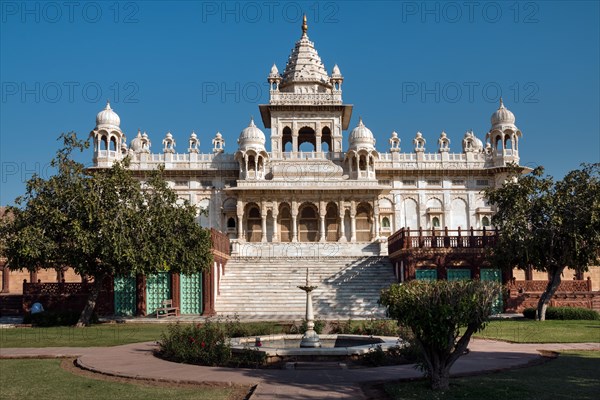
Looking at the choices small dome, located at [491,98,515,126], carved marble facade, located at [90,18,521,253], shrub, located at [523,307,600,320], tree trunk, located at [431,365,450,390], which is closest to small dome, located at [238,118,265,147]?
carved marble facade, located at [90,18,521,253]

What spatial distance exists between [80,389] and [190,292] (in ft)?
65.3

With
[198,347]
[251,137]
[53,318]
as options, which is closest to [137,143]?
[251,137]

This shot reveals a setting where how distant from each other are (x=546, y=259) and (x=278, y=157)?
104ft

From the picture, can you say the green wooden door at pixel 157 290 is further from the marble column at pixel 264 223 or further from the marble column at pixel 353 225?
the marble column at pixel 353 225

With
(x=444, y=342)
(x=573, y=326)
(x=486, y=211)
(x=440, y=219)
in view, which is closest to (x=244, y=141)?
(x=440, y=219)

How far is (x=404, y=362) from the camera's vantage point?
49.3 feet

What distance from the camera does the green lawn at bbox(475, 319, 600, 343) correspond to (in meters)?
20.2

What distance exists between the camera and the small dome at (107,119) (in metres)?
55.9

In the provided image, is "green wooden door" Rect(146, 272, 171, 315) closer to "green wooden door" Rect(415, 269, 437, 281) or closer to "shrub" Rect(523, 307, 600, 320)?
"green wooden door" Rect(415, 269, 437, 281)

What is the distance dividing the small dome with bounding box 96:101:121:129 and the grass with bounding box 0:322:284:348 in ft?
106

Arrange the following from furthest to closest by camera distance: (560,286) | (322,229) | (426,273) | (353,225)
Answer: (353,225) < (322,229) < (426,273) < (560,286)

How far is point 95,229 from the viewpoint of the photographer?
27.3m

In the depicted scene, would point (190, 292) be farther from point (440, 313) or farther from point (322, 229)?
point (440, 313)

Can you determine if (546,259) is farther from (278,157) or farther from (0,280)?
Result: (0,280)
